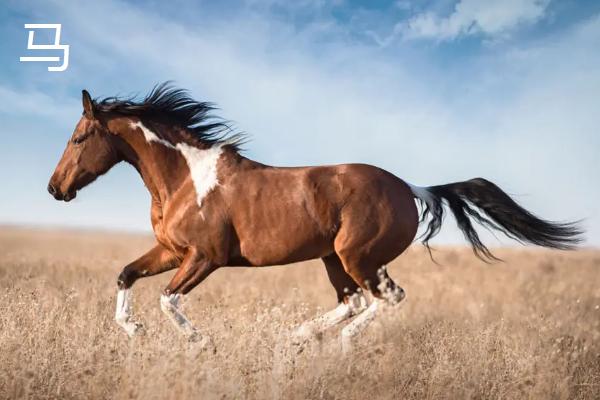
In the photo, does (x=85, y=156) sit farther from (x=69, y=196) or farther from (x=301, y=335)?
(x=301, y=335)

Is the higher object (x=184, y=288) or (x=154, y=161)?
(x=154, y=161)

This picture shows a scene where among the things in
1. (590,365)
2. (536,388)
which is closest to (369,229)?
(536,388)

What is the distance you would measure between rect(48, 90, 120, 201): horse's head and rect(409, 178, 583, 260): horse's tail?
134 inches

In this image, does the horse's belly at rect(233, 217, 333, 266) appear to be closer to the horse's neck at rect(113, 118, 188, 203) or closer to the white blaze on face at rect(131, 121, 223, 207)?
the white blaze on face at rect(131, 121, 223, 207)

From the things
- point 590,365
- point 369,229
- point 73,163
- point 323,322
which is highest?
point 73,163

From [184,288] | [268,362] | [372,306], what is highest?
[184,288]

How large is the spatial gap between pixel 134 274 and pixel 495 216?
3.96 metres

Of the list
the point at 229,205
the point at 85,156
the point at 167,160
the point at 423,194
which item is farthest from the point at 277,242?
the point at 85,156

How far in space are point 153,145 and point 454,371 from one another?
140 inches

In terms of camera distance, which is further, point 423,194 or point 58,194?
point 423,194

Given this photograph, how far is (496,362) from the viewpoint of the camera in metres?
5.63

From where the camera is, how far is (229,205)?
234 inches

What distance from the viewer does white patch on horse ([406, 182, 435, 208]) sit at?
21.8ft

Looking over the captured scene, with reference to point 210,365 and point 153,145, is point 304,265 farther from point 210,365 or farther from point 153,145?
point 210,365
